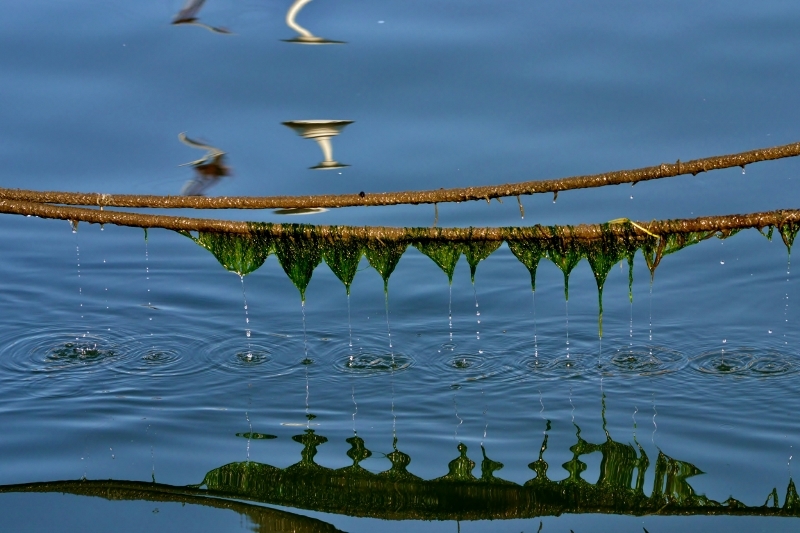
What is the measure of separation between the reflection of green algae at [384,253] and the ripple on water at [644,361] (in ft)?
4.04

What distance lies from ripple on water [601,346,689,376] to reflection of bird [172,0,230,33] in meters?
3.72

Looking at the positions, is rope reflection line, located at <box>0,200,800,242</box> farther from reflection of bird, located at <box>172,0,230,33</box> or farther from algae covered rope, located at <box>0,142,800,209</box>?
reflection of bird, located at <box>172,0,230,33</box>

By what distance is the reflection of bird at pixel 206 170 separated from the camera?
691 centimetres

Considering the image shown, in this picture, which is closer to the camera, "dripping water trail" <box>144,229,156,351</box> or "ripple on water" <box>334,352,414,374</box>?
"ripple on water" <box>334,352,414,374</box>

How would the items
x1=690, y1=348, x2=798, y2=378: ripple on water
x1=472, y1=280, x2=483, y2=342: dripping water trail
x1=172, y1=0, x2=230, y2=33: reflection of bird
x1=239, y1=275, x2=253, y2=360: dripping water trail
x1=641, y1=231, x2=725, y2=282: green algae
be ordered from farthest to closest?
x1=172, y1=0, x2=230, y2=33: reflection of bird < x1=472, y1=280, x2=483, y2=342: dripping water trail < x1=239, y1=275, x2=253, y2=360: dripping water trail < x1=690, y1=348, x2=798, y2=378: ripple on water < x1=641, y1=231, x2=725, y2=282: green algae

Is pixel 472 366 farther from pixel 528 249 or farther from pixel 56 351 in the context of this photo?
pixel 56 351

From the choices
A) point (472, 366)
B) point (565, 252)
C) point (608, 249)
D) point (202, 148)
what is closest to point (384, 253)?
point (565, 252)

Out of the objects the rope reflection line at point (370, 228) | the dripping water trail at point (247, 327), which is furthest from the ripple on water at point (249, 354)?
the rope reflection line at point (370, 228)

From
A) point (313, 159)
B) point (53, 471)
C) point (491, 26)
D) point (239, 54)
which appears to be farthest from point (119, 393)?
point (491, 26)

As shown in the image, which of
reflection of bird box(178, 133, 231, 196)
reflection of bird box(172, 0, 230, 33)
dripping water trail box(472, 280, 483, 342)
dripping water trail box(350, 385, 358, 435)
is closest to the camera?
dripping water trail box(350, 385, 358, 435)

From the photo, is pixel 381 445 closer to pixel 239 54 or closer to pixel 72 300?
pixel 72 300

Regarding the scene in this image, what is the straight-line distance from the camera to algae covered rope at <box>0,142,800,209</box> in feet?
13.5

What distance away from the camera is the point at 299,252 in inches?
187

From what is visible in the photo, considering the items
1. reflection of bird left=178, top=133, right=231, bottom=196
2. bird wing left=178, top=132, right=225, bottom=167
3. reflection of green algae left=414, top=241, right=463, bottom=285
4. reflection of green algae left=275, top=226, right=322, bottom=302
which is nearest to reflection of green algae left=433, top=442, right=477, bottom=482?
reflection of green algae left=414, top=241, right=463, bottom=285
